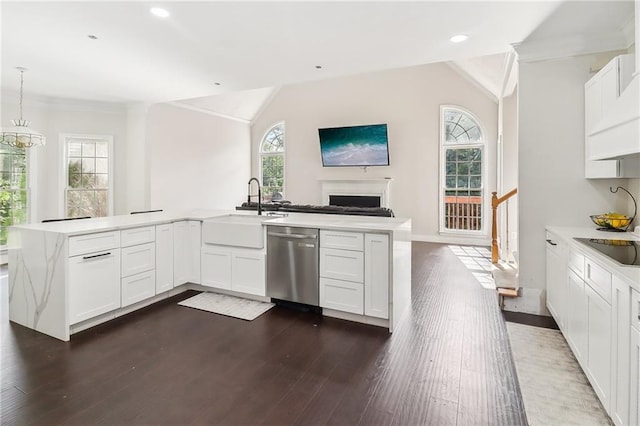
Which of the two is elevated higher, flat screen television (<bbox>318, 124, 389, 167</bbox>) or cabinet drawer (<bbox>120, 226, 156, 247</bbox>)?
flat screen television (<bbox>318, 124, 389, 167</bbox>)

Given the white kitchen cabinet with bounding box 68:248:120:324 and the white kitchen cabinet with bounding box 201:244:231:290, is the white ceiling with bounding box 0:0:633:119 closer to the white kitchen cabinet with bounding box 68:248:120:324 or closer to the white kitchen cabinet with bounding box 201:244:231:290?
the white kitchen cabinet with bounding box 68:248:120:324

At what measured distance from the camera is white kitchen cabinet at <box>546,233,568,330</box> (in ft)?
8.26

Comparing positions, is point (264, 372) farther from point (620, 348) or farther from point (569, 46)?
point (569, 46)

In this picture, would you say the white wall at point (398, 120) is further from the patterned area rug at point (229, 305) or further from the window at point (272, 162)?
the patterned area rug at point (229, 305)

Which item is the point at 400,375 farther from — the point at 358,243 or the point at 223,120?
the point at 223,120

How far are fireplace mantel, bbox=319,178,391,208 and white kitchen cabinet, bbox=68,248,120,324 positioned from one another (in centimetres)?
550

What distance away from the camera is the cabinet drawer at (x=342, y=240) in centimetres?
295

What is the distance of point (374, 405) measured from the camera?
190cm

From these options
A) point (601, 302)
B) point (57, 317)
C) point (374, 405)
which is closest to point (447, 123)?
point (601, 302)

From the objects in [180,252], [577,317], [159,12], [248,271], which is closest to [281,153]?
[180,252]

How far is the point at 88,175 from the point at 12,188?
3.54 feet

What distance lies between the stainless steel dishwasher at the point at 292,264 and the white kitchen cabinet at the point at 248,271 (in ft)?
0.28

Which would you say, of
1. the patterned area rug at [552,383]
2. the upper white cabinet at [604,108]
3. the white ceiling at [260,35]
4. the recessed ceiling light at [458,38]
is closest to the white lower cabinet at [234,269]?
the white ceiling at [260,35]

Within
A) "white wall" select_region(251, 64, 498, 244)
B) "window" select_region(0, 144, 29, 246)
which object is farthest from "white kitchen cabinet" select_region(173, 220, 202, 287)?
"white wall" select_region(251, 64, 498, 244)
